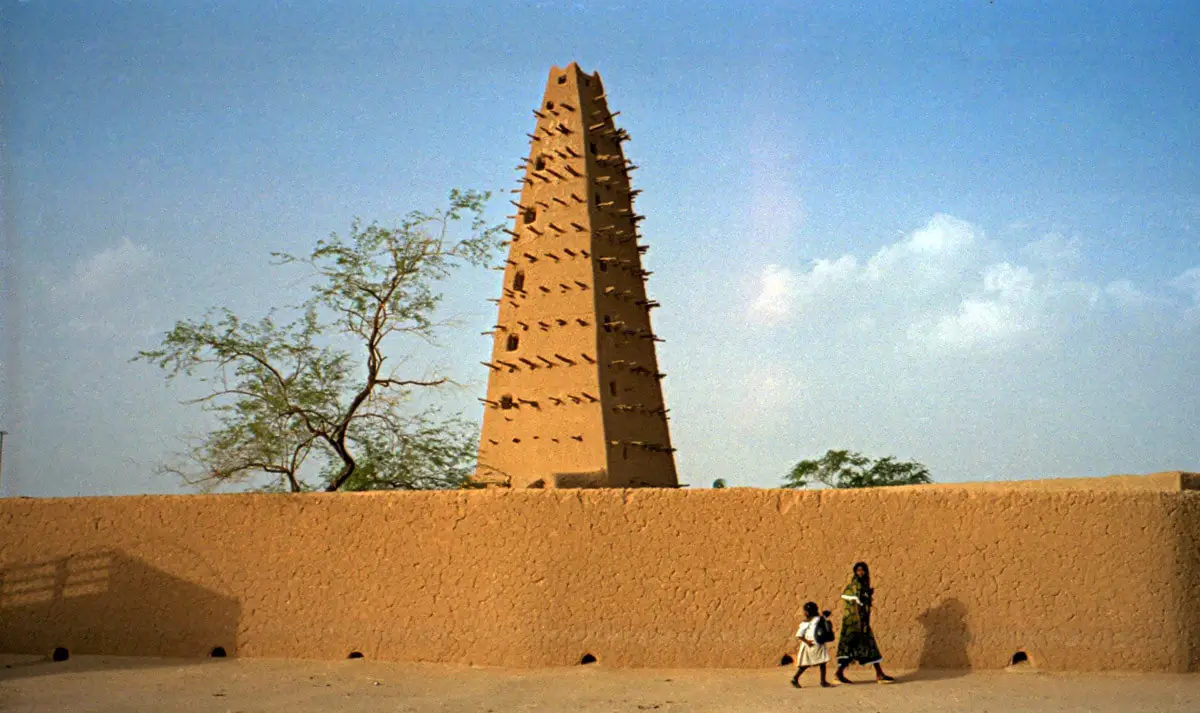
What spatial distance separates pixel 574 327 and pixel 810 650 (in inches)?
407

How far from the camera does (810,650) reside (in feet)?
36.0

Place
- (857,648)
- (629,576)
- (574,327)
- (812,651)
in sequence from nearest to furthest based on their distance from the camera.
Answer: (812,651) → (857,648) → (629,576) → (574,327)

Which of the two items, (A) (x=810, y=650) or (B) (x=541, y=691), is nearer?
(B) (x=541, y=691)

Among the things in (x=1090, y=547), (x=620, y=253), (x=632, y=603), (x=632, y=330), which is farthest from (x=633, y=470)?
(x=1090, y=547)

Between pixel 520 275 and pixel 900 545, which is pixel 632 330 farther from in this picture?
pixel 900 545

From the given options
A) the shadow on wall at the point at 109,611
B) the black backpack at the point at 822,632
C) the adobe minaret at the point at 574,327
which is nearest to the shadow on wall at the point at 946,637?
the black backpack at the point at 822,632

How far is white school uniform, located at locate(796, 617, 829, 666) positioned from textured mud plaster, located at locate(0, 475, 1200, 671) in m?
0.59

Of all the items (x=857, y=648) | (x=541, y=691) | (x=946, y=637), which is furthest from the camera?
(x=946, y=637)

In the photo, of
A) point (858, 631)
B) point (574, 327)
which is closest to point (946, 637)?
point (858, 631)

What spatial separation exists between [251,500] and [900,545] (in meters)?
7.38

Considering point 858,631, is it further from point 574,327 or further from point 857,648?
point 574,327

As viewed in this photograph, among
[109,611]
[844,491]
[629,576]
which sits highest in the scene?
[844,491]

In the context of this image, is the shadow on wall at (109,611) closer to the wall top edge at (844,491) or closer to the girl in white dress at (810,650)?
the wall top edge at (844,491)

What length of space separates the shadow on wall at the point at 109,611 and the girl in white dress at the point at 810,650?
643 centimetres
